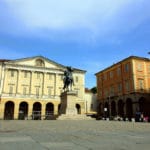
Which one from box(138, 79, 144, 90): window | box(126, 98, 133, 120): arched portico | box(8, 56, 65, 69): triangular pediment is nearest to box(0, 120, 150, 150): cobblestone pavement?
box(138, 79, 144, 90): window

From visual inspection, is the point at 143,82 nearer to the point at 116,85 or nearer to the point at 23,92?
the point at 116,85

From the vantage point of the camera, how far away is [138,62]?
4756 cm

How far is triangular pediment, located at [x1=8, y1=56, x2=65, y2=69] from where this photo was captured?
54381 millimetres

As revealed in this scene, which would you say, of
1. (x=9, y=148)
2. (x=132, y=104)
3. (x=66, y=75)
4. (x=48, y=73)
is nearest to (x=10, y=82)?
(x=48, y=73)

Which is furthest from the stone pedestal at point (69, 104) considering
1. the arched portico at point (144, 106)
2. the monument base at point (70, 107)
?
the arched portico at point (144, 106)

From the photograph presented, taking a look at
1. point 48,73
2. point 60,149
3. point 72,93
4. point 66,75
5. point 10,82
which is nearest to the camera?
point 60,149

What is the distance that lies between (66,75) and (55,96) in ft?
75.9

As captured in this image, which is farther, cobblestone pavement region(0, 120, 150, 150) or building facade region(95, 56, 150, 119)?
building facade region(95, 56, 150, 119)

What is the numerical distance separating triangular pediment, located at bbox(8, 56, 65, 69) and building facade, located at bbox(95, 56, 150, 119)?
14.4 metres

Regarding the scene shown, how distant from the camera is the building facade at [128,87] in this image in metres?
45.2

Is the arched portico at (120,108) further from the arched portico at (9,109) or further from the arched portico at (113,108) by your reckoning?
the arched portico at (9,109)

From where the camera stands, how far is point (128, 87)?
47.4 meters

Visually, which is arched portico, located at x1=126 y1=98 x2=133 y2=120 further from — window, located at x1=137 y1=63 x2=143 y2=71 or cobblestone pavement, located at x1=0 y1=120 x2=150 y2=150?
cobblestone pavement, located at x1=0 y1=120 x2=150 y2=150

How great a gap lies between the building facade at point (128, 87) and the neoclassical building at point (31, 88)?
8971mm
